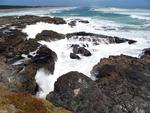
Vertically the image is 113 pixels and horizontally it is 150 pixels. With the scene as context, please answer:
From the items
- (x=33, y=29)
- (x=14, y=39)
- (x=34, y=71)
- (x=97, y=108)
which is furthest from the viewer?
(x=33, y=29)

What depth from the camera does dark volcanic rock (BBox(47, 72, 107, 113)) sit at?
59.6ft

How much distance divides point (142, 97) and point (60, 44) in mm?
19557

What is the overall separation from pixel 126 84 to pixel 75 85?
4129 millimetres

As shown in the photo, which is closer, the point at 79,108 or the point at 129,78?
the point at 79,108

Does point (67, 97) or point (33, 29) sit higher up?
point (67, 97)

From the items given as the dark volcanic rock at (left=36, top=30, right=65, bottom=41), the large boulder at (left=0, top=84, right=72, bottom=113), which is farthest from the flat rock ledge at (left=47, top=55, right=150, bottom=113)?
the dark volcanic rock at (left=36, top=30, right=65, bottom=41)

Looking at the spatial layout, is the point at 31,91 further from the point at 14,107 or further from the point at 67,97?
the point at 14,107

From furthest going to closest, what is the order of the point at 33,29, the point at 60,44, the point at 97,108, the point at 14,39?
the point at 33,29 < the point at 60,44 < the point at 14,39 < the point at 97,108

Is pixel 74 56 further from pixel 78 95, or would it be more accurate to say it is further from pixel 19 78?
pixel 78 95

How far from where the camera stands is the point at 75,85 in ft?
64.5

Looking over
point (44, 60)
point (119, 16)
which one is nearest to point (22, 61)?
point (44, 60)

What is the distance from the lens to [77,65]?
30562 millimetres

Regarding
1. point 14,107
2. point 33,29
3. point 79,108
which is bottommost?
point 33,29

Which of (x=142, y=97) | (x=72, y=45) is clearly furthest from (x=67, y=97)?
(x=72, y=45)
